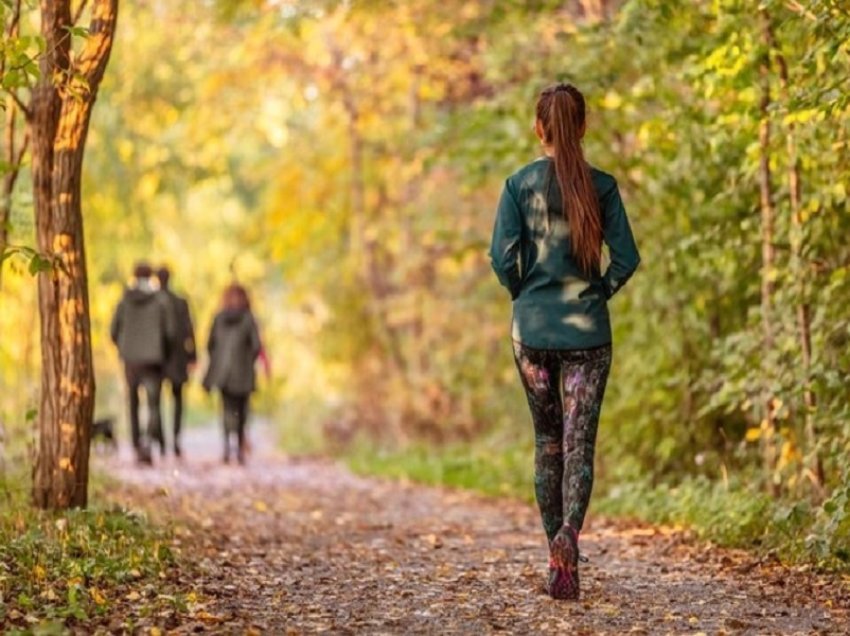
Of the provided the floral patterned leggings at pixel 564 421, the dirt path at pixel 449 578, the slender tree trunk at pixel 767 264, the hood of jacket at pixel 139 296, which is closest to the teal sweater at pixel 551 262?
the floral patterned leggings at pixel 564 421

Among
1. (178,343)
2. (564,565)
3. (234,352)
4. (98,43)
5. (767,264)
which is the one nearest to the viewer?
(564,565)

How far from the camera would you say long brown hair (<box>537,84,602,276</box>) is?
650 centimetres

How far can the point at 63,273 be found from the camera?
8281 millimetres

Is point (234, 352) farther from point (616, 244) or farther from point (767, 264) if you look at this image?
point (616, 244)

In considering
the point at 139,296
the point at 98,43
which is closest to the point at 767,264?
the point at 98,43

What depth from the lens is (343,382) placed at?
2052cm

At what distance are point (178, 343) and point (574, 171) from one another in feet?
33.2

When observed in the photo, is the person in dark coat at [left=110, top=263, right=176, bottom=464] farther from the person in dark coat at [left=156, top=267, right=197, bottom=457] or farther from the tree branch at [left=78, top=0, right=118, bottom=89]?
the tree branch at [left=78, top=0, right=118, bottom=89]

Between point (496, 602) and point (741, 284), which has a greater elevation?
point (741, 284)

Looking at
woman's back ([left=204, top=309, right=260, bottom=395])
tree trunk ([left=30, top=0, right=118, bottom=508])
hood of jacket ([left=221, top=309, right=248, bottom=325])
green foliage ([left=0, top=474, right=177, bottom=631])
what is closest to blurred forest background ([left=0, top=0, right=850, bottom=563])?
tree trunk ([left=30, top=0, right=118, bottom=508])

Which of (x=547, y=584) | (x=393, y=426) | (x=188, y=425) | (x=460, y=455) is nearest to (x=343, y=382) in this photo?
(x=393, y=426)

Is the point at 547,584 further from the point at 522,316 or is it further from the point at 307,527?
the point at 307,527

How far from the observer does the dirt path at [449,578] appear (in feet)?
20.3

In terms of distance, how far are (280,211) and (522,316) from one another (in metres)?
14.3
